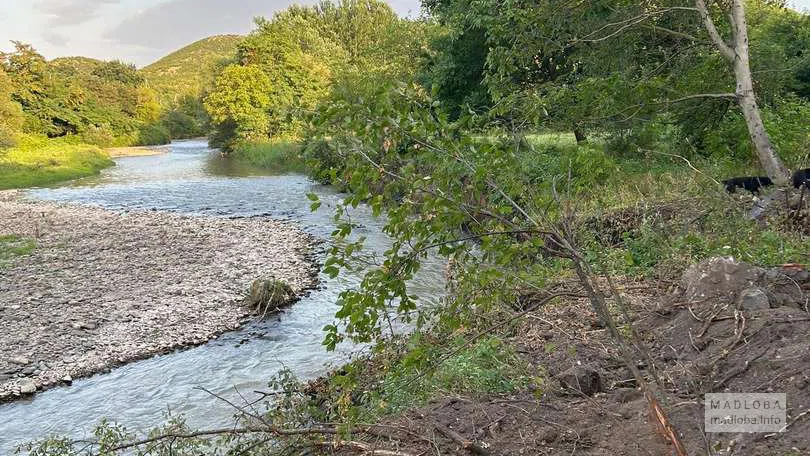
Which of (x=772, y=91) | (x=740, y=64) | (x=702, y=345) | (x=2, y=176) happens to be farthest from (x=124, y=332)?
(x=2, y=176)

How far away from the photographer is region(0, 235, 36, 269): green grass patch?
14299 mm

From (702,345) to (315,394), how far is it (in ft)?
12.8

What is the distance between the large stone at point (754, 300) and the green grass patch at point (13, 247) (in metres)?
14.6

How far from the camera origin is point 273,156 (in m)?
43.4

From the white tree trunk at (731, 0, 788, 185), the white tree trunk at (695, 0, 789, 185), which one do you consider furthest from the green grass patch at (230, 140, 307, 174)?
the white tree trunk at (731, 0, 788, 185)

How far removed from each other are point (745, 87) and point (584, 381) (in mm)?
6877

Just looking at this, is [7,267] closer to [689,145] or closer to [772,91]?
[689,145]

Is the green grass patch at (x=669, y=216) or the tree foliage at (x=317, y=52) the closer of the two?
the green grass patch at (x=669, y=216)

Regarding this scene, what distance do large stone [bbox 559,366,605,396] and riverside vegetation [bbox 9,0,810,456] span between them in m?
0.02

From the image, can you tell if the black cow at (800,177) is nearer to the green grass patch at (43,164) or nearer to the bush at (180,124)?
the green grass patch at (43,164)

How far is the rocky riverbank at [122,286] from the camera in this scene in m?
8.57

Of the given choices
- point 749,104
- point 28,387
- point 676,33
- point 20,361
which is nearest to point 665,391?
point 749,104

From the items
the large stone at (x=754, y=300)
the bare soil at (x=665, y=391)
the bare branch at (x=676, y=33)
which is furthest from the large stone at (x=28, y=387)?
the bare branch at (x=676, y=33)

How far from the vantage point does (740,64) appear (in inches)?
367
